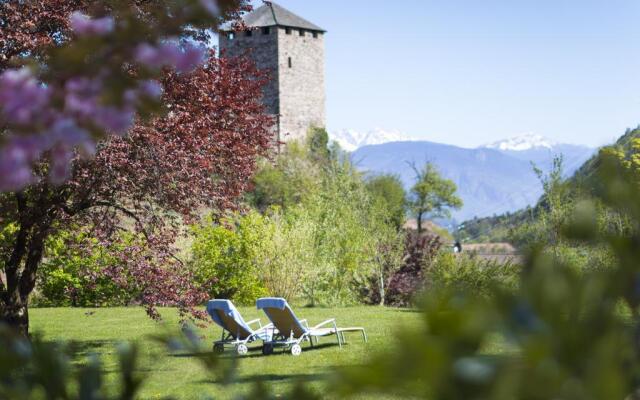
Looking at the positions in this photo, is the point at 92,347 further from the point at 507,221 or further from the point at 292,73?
the point at 292,73

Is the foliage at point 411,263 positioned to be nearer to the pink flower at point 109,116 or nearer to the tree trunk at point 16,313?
the tree trunk at point 16,313

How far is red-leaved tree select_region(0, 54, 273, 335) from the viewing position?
7.94 m

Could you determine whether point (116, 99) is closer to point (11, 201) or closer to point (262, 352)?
point (11, 201)

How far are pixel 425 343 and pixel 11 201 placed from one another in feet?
27.1

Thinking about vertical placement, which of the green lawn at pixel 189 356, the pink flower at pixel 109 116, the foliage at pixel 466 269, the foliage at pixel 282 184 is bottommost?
the green lawn at pixel 189 356

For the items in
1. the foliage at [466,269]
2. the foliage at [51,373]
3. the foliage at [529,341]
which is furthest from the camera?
the foliage at [466,269]

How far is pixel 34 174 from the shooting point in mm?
6961

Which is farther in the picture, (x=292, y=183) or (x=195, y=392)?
(x=292, y=183)

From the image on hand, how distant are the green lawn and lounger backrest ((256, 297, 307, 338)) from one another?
1.02ft

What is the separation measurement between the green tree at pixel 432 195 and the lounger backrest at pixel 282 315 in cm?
6220

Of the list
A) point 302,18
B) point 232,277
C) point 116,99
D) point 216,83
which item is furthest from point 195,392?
point 302,18

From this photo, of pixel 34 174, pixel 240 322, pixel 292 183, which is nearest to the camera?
pixel 34 174

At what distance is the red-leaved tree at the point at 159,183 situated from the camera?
7.94m

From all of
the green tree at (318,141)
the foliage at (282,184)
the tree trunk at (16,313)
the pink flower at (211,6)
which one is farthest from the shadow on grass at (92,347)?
the green tree at (318,141)
